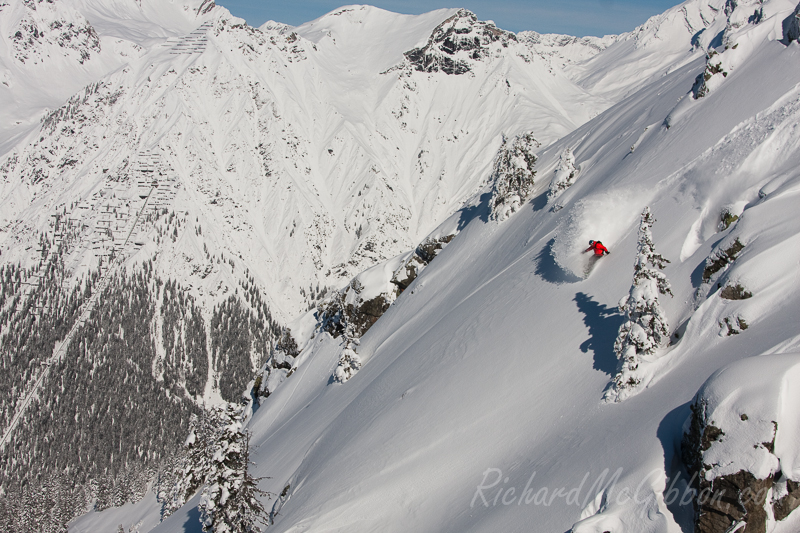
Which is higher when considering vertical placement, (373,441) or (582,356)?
(373,441)

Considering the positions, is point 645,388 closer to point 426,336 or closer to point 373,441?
point 373,441

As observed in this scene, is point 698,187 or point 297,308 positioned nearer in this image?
point 698,187

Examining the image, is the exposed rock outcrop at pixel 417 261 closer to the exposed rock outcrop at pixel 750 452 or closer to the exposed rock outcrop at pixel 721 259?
the exposed rock outcrop at pixel 721 259

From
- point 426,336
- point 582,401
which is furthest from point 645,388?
point 426,336

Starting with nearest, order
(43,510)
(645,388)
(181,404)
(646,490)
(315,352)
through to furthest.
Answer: (646,490), (645,388), (315,352), (43,510), (181,404)

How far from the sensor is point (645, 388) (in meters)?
13.0

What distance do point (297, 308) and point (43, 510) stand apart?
130012 millimetres

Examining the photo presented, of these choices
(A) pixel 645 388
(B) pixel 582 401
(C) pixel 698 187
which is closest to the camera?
(A) pixel 645 388

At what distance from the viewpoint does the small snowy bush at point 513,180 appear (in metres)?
32.2

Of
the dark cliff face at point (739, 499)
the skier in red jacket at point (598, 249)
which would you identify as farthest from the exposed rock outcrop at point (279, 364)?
the dark cliff face at point (739, 499)

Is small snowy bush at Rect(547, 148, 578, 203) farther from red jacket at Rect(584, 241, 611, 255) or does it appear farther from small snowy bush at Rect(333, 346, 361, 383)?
small snowy bush at Rect(333, 346, 361, 383)

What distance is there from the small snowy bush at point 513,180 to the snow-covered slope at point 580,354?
3.26 metres

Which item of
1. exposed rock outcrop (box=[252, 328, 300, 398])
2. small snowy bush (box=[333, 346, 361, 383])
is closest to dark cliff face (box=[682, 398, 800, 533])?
small snowy bush (box=[333, 346, 361, 383])

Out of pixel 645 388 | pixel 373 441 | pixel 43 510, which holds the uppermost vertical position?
pixel 43 510
